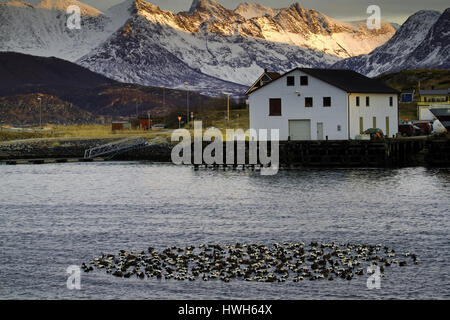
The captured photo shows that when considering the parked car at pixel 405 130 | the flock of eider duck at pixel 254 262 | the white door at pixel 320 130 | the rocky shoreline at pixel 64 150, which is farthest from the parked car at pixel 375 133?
the flock of eider duck at pixel 254 262

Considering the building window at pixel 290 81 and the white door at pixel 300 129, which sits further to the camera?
the building window at pixel 290 81

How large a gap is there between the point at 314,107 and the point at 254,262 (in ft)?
198

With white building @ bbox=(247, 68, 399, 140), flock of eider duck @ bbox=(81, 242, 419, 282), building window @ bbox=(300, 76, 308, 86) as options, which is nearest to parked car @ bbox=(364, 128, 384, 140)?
white building @ bbox=(247, 68, 399, 140)

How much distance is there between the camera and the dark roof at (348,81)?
92625 millimetres

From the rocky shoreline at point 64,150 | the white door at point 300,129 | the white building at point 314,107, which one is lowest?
the rocky shoreline at point 64,150

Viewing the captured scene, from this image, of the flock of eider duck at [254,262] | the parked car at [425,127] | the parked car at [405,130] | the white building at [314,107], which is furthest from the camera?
the parked car at [425,127]

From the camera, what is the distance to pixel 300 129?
92.7 meters

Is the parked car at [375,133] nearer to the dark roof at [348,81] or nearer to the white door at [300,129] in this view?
the dark roof at [348,81]

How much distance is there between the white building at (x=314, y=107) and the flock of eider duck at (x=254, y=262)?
54252 mm

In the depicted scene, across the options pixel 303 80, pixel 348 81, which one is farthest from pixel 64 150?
pixel 348 81

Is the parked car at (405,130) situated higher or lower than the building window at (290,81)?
lower

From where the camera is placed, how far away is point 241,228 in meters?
44.9

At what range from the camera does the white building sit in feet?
299
